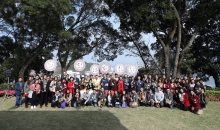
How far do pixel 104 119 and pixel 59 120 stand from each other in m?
1.78

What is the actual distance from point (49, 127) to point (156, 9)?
36.5 ft

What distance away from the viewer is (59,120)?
7.50m

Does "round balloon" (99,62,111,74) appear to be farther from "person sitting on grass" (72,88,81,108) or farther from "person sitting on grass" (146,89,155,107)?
"person sitting on grass" (146,89,155,107)

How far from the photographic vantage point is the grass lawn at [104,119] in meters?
6.91

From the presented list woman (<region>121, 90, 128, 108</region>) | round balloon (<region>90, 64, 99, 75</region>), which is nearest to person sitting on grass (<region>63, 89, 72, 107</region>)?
woman (<region>121, 90, 128, 108</region>)

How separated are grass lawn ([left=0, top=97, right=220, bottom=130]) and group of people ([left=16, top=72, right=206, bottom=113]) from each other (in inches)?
27.5

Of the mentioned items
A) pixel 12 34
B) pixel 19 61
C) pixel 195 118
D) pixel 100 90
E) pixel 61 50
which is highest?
pixel 12 34

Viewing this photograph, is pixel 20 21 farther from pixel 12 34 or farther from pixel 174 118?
pixel 174 118

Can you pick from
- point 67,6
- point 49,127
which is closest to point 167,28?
point 67,6

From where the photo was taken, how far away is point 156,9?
46.1 feet

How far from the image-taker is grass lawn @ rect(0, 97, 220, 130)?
22.7ft

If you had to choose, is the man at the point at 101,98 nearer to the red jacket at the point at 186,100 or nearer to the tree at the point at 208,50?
the red jacket at the point at 186,100

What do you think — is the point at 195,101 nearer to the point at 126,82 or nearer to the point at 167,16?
the point at 126,82

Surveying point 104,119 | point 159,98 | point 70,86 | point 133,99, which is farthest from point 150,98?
point 70,86
